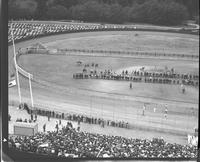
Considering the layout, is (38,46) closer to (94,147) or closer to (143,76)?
(143,76)

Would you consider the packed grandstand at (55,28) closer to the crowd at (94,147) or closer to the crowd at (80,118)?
the crowd at (80,118)

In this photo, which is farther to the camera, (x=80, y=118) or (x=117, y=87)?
(x=117, y=87)

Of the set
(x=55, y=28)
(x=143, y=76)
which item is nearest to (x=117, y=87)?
(x=143, y=76)

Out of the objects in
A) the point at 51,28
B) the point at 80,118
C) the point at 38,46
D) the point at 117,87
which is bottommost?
the point at 80,118

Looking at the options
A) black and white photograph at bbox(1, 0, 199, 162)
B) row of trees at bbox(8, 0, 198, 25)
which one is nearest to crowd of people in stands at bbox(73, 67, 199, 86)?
black and white photograph at bbox(1, 0, 199, 162)

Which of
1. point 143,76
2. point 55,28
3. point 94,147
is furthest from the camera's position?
point 55,28

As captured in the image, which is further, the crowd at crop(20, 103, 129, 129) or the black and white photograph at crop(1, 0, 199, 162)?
the crowd at crop(20, 103, 129, 129)

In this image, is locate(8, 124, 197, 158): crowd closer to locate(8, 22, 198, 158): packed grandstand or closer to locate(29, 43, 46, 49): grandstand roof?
locate(8, 22, 198, 158): packed grandstand

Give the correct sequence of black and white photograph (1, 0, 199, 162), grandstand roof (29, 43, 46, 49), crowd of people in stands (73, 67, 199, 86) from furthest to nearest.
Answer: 1. grandstand roof (29, 43, 46, 49)
2. crowd of people in stands (73, 67, 199, 86)
3. black and white photograph (1, 0, 199, 162)
